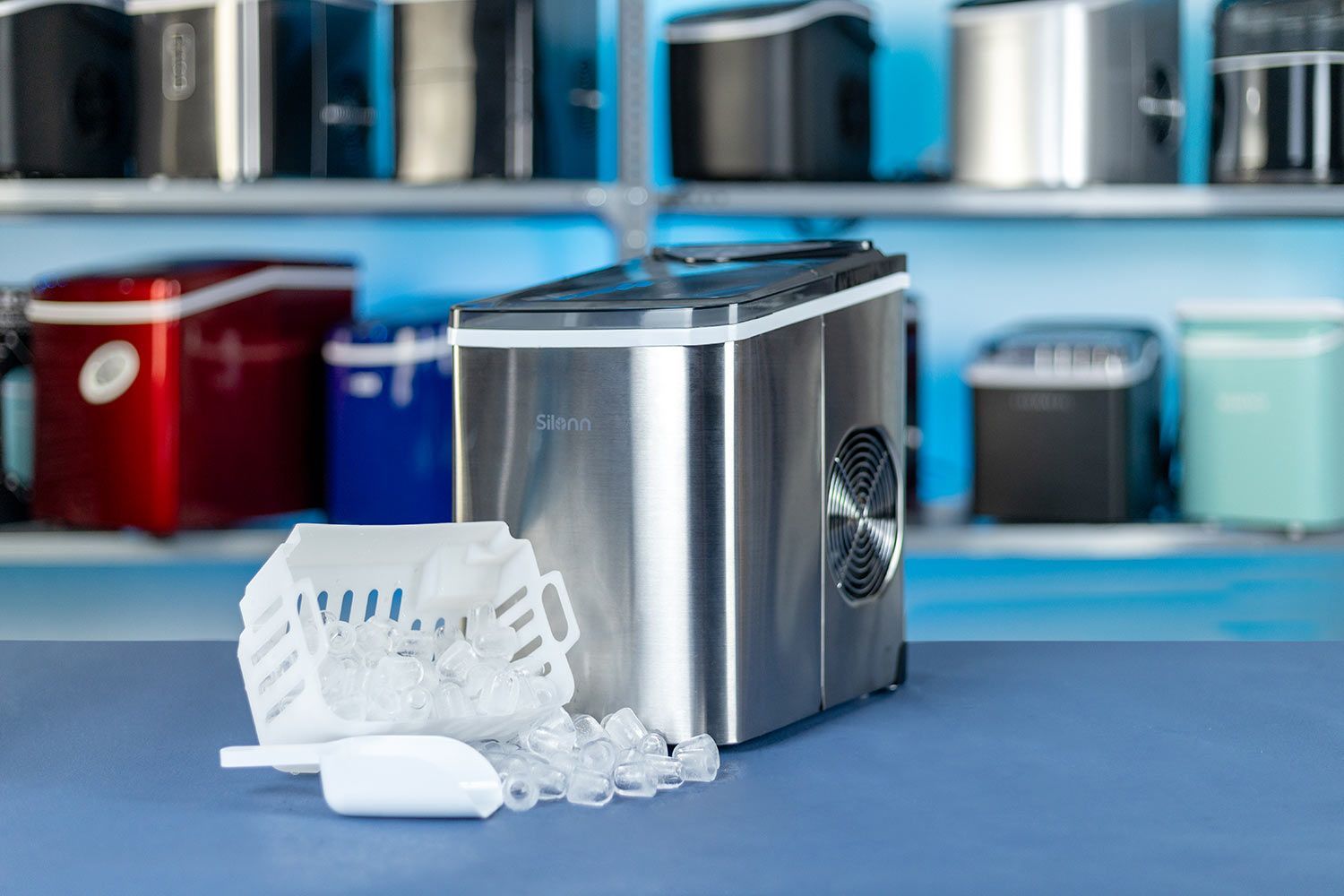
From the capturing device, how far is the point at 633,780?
0.78 metres

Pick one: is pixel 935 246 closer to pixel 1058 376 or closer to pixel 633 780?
pixel 1058 376

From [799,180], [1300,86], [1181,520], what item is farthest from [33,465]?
[1300,86]

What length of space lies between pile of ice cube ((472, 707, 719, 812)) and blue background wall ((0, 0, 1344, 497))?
5.33 ft

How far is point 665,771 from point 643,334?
236 millimetres

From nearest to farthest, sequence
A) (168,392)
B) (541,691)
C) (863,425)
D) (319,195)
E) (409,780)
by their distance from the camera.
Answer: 1. (409,780)
2. (541,691)
3. (863,425)
4. (168,392)
5. (319,195)

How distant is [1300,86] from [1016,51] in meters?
0.37

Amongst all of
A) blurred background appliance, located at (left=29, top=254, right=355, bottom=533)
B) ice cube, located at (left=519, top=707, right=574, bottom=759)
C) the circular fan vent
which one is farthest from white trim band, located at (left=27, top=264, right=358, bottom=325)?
ice cube, located at (left=519, top=707, right=574, bottom=759)

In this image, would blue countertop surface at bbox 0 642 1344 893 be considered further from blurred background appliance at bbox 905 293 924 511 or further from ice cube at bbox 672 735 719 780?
blurred background appliance at bbox 905 293 924 511

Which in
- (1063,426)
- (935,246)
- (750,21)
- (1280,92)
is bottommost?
(1063,426)

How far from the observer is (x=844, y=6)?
2.10 m

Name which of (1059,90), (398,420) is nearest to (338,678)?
(398,420)

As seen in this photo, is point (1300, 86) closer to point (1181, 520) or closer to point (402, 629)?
point (1181, 520)

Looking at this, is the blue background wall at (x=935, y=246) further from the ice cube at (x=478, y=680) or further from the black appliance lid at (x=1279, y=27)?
the ice cube at (x=478, y=680)

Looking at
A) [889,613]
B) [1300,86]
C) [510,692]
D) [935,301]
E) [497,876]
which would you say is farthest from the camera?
[935,301]
